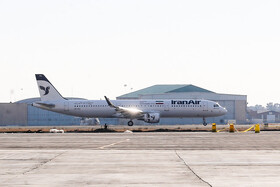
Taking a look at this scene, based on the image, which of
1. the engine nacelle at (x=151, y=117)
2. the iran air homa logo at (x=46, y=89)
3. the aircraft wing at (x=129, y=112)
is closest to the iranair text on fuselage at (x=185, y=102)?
the engine nacelle at (x=151, y=117)

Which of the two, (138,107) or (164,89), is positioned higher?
(164,89)

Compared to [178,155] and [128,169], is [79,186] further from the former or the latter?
[178,155]

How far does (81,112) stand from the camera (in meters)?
73.9

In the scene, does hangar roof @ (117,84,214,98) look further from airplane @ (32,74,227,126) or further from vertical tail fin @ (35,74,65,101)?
vertical tail fin @ (35,74,65,101)

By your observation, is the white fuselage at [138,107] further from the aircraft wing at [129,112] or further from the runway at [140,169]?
the runway at [140,169]

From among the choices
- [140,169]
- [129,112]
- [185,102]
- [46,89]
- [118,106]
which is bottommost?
[140,169]

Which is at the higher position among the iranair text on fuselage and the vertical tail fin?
the vertical tail fin

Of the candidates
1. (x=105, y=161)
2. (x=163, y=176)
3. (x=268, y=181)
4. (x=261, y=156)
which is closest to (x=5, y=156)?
(x=105, y=161)

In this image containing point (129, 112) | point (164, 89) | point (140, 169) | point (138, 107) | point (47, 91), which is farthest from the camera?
point (164, 89)

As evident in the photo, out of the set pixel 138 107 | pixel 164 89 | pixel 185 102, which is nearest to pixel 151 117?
pixel 138 107

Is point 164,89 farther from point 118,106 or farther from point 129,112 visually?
point 129,112

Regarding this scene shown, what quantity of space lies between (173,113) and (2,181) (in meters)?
60.3

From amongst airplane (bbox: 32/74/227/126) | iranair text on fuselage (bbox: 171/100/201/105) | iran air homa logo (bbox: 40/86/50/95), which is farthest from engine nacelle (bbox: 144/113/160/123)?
iran air homa logo (bbox: 40/86/50/95)

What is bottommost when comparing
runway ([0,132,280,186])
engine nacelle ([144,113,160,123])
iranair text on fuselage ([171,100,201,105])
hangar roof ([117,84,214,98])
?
runway ([0,132,280,186])
